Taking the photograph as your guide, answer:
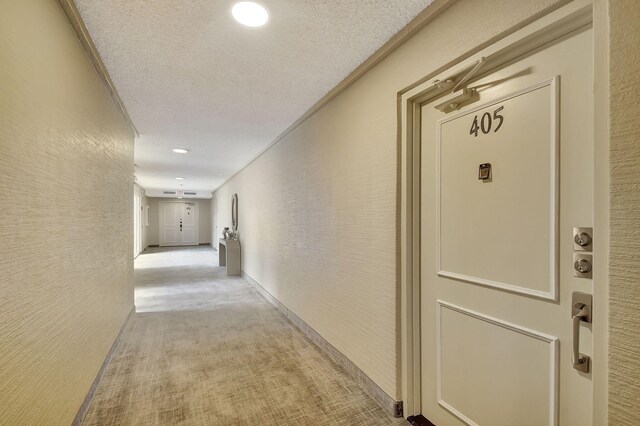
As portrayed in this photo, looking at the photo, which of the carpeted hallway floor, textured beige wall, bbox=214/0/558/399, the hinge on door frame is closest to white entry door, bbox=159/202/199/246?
the carpeted hallway floor

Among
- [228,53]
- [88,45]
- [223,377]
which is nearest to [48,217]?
[88,45]

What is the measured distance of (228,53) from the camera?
1921 mm

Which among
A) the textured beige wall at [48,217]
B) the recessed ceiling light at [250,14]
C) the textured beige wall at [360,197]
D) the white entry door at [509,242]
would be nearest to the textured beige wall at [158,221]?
the textured beige wall at [360,197]

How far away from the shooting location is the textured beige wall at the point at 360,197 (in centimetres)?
148

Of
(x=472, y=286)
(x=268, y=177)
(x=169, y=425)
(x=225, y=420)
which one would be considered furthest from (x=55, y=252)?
(x=268, y=177)

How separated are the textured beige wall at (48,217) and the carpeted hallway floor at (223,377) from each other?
334 mm

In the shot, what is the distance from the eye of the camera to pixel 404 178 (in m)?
1.76

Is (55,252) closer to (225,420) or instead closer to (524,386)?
(225,420)

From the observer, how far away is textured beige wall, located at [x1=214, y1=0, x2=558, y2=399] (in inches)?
58.4

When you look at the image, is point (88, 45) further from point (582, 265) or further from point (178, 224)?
point (178, 224)

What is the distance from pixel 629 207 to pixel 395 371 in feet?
4.70

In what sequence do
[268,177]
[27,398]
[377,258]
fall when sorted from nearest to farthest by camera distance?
[27,398], [377,258], [268,177]

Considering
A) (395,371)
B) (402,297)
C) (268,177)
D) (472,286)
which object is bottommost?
(395,371)

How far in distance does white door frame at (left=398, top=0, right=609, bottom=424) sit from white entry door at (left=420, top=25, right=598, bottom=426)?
0.05 metres
